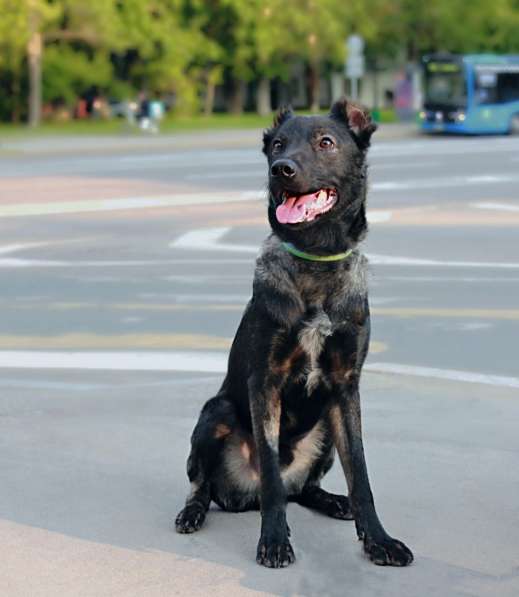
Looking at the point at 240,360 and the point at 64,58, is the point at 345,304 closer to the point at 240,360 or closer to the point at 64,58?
the point at 240,360

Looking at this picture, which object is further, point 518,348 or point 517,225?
point 517,225

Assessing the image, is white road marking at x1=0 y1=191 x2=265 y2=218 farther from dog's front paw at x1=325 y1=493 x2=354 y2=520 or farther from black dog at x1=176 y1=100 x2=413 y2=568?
black dog at x1=176 y1=100 x2=413 y2=568

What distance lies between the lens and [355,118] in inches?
201

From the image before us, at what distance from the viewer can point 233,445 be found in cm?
536

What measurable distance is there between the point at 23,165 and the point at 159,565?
2656 cm

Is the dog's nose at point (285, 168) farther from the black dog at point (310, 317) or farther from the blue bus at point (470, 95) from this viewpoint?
the blue bus at point (470, 95)

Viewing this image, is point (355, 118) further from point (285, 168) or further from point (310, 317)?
point (310, 317)

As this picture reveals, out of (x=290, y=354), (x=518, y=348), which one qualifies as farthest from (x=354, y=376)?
(x=518, y=348)

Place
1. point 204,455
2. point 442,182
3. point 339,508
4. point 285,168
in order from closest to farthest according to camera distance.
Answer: point 285,168 → point 204,455 → point 339,508 → point 442,182

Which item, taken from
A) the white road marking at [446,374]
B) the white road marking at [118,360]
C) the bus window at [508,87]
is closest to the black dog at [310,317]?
the white road marking at [446,374]

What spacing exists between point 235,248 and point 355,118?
1013 centimetres

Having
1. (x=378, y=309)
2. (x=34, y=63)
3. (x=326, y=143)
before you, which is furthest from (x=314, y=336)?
(x=34, y=63)

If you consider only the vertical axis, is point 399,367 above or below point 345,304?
below

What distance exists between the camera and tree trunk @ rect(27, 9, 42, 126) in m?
51.7
